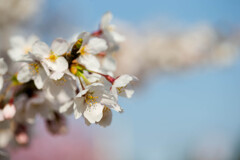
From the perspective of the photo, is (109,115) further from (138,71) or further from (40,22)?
(40,22)

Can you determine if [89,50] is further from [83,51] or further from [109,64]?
[109,64]

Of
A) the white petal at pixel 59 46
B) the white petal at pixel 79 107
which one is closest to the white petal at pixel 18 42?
the white petal at pixel 59 46

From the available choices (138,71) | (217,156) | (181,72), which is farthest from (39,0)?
(217,156)

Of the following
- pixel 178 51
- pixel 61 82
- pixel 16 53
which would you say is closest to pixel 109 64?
pixel 61 82

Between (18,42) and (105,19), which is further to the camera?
(18,42)

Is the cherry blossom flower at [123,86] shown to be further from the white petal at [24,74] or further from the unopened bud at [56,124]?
the unopened bud at [56,124]

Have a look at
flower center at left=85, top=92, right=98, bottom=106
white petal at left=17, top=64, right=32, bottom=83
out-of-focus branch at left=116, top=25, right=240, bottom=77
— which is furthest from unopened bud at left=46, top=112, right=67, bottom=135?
out-of-focus branch at left=116, top=25, right=240, bottom=77

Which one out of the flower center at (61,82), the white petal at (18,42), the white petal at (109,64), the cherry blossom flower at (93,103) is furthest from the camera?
the white petal at (18,42)
